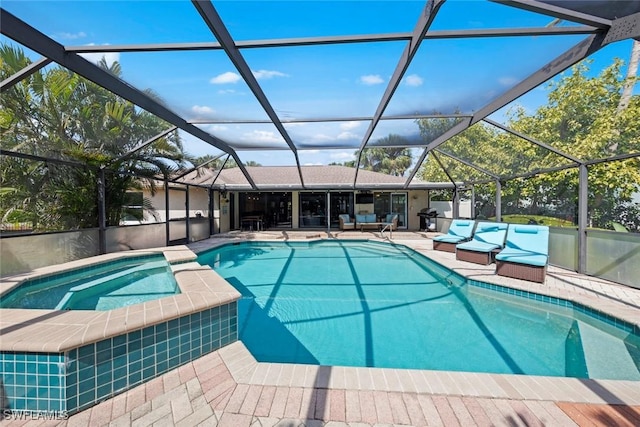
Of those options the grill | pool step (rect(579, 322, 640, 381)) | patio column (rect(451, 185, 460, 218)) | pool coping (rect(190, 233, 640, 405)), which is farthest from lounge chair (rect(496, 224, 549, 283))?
the grill

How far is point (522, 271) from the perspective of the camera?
18.8ft

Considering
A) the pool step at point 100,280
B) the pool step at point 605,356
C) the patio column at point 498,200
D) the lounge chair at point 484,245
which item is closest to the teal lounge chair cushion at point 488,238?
the lounge chair at point 484,245

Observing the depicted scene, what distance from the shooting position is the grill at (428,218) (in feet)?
47.6

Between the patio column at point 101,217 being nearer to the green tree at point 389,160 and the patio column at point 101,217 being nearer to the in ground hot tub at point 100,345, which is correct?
the in ground hot tub at point 100,345

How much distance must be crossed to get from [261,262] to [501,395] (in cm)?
734

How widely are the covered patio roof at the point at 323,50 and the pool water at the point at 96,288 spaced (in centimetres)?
348

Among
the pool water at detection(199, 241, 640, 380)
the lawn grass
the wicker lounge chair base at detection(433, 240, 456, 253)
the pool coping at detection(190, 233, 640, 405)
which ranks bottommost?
the pool water at detection(199, 241, 640, 380)

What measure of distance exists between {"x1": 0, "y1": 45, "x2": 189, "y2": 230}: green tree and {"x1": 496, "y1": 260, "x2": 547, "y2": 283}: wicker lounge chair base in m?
8.12

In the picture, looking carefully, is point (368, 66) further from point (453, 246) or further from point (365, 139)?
point (453, 246)

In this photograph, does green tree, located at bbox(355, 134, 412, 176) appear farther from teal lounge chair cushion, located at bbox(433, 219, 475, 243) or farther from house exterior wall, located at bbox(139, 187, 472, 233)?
teal lounge chair cushion, located at bbox(433, 219, 475, 243)

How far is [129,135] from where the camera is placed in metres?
9.24

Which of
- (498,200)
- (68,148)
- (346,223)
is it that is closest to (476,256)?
(498,200)

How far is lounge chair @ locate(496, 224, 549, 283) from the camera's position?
18.3ft

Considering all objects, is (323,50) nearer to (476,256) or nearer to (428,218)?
(476,256)
